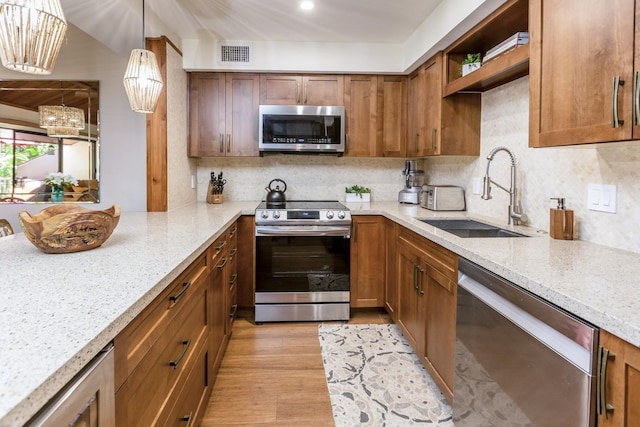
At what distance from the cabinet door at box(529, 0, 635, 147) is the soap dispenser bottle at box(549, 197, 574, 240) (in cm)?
36

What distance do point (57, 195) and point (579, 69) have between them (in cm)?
345

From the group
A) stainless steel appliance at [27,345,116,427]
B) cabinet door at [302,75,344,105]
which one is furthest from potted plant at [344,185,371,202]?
stainless steel appliance at [27,345,116,427]

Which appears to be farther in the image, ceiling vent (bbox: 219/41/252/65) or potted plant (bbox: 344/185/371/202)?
potted plant (bbox: 344/185/371/202)

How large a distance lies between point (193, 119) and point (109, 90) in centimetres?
68

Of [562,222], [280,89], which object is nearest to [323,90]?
[280,89]

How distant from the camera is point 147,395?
996 mm

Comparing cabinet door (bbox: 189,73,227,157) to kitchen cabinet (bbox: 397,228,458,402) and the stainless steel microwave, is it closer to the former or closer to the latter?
the stainless steel microwave

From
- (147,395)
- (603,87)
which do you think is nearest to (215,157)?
(147,395)

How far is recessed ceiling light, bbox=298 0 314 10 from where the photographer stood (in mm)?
2395

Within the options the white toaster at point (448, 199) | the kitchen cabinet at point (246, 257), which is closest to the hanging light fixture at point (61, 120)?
the kitchen cabinet at point (246, 257)

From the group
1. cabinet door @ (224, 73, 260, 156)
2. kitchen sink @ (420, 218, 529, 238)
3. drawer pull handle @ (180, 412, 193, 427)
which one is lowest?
drawer pull handle @ (180, 412, 193, 427)

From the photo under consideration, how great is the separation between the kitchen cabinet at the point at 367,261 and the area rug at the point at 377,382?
1.01ft

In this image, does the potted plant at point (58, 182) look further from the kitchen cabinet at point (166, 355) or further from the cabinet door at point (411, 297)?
the cabinet door at point (411, 297)

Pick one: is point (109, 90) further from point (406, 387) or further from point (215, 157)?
point (406, 387)
